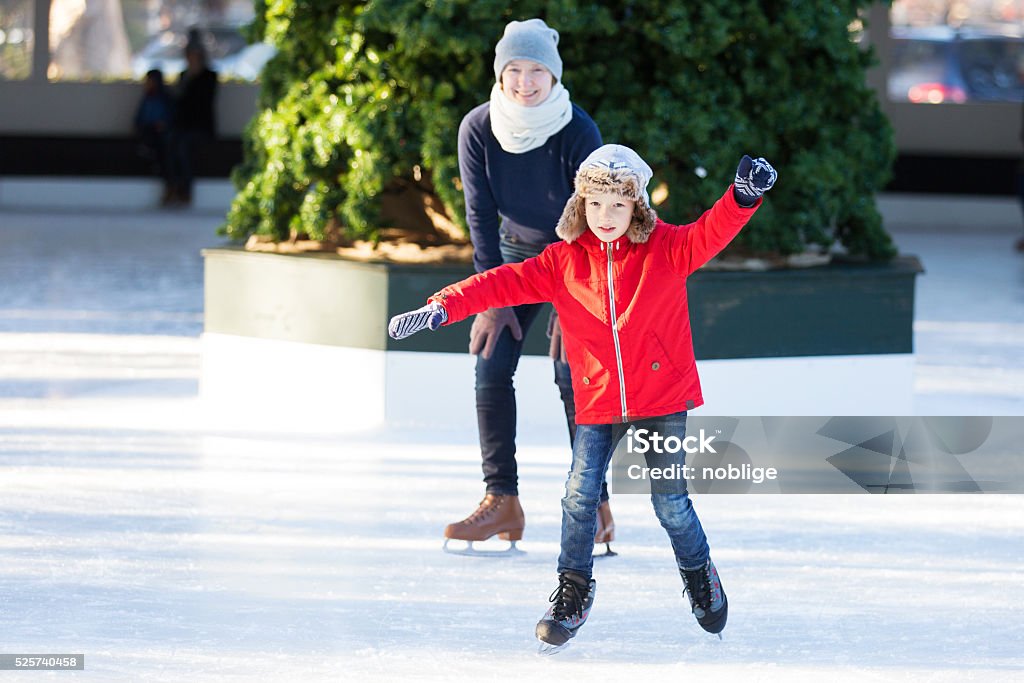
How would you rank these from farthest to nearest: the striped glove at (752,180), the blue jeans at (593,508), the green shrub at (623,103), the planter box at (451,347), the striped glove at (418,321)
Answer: the green shrub at (623,103) → the planter box at (451,347) → the blue jeans at (593,508) → the striped glove at (418,321) → the striped glove at (752,180)

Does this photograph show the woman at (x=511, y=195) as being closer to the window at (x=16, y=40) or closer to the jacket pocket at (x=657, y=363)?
the jacket pocket at (x=657, y=363)

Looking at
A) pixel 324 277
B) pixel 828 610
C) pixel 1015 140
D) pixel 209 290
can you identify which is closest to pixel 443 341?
pixel 324 277

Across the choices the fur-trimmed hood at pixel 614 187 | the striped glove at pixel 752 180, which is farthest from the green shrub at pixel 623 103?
the striped glove at pixel 752 180

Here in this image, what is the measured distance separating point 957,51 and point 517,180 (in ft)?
43.1

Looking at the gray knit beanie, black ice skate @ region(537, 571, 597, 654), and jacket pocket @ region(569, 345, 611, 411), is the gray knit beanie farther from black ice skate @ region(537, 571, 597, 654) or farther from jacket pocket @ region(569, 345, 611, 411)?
black ice skate @ region(537, 571, 597, 654)

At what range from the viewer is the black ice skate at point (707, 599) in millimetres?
3568

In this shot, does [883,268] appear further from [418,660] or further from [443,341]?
[418,660]

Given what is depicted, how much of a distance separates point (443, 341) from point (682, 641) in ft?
8.66

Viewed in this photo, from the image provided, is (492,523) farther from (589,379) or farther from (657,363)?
(657,363)

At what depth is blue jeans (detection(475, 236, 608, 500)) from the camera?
4.39 m

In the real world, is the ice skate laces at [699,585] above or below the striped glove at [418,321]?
below

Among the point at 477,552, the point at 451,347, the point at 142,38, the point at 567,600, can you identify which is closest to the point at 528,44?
the point at 477,552

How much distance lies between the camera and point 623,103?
21.0 feet

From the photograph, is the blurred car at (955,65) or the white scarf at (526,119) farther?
the blurred car at (955,65)
